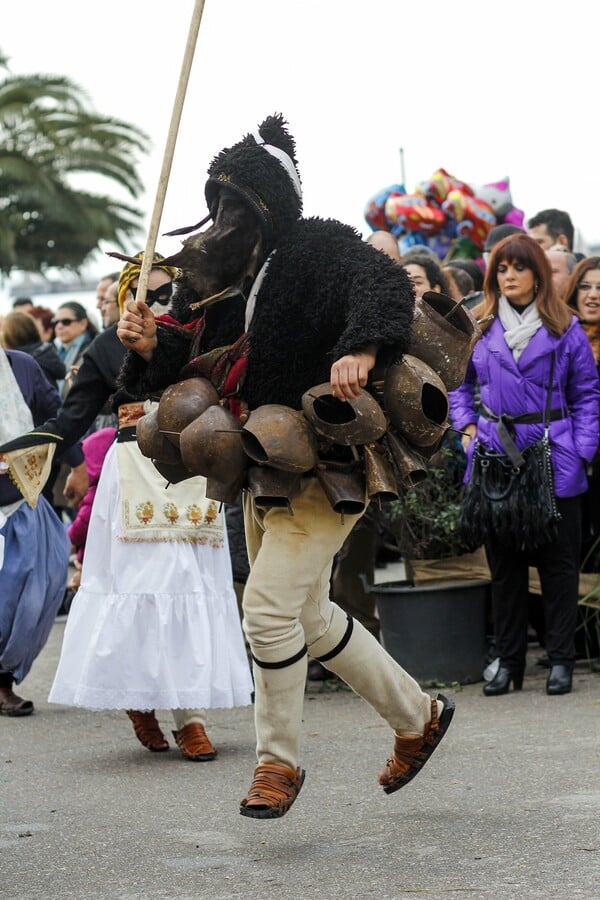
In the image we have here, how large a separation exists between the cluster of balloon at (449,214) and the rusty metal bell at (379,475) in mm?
7466

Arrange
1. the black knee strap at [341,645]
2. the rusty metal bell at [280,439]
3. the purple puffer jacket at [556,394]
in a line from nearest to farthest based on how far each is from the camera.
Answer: the rusty metal bell at [280,439]
the black knee strap at [341,645]
the purple puffer jacket at [556,394]

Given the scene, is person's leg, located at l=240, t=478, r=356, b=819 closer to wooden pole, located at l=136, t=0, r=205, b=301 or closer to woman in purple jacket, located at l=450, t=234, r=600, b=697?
wooden pole, located at l=136, t=0, r=205, b=301

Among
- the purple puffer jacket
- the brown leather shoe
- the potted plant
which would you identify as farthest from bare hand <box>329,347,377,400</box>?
the potted plant

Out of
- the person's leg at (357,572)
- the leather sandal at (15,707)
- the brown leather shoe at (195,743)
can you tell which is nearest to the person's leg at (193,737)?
the brown leather shoe at (195,743)

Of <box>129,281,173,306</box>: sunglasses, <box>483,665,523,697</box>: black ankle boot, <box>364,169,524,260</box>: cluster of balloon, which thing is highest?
<box>364,169,524,260</box>: cluster of balloon

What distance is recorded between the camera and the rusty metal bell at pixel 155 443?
14.6 feet

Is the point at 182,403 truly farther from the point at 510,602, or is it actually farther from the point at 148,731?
the point at 510,602

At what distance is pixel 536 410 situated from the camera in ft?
22.8

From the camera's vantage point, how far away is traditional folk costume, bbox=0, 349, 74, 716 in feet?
22.8

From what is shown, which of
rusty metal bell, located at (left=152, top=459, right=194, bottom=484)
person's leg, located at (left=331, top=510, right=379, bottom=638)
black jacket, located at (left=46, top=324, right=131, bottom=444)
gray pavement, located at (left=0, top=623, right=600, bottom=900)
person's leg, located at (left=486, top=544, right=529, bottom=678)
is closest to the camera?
gray pavement, located at (left=0, top=623, right=600, bottom=900)

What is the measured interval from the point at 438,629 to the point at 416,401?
10.8 feet

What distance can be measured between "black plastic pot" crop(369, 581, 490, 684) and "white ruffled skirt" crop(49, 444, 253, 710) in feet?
4.68

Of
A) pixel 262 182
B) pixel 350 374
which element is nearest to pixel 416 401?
pixel 350 374

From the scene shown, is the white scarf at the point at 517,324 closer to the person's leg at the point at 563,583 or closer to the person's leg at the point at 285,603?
the person's leg at the point at 563,583
